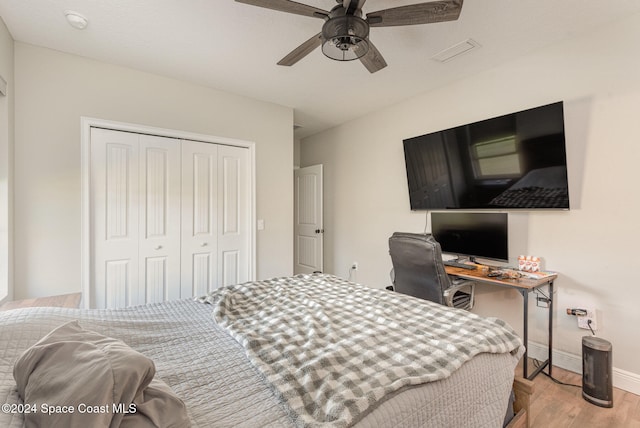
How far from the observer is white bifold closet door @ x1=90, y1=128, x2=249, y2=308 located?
2682 millimetres

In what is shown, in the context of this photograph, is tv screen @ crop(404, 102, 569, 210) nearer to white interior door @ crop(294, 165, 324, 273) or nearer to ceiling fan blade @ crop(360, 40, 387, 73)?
ceiling fan blade @ crop(360, 40, 387, 73)

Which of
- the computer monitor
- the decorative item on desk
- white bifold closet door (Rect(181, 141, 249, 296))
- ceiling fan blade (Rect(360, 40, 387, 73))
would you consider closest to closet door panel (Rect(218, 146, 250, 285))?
white bifold closet door (Rect(181, 141, 249, 296))

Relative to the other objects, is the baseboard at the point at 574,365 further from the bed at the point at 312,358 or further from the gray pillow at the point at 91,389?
the gray pillow at the point at 91,389

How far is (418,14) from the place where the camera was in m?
1.55

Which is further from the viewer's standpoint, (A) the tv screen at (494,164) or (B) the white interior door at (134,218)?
(B) the white interior door at (134,218)

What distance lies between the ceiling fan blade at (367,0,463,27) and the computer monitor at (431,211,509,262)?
176cm

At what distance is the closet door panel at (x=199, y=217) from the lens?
3088 millimetres

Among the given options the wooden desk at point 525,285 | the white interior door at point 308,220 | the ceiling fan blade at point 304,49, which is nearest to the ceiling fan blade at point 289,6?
the ceiling fan blade at point 304,49

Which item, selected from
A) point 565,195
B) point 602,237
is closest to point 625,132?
point 565,195

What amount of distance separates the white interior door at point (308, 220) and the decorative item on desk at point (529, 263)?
2.73 meters

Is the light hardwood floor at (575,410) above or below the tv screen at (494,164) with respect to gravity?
below

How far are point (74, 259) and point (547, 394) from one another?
12.5 feet

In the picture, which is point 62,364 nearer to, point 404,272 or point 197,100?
point 404,272

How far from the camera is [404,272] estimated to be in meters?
2.49
